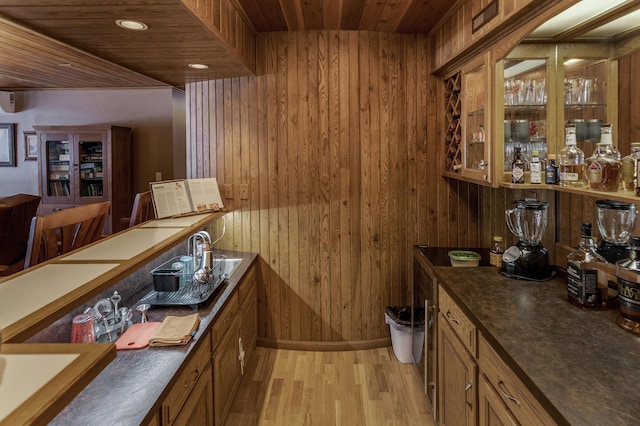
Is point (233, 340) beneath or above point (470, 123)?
beneath

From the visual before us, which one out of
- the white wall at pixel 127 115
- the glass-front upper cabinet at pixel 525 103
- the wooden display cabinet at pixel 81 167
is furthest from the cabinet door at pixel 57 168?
the glass-front upper cabinet at pixel 525 103

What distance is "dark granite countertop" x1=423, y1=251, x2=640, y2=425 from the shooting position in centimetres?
104

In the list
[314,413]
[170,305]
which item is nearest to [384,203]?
[314,413]

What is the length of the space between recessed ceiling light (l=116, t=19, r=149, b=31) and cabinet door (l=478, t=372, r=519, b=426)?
7.09 ft

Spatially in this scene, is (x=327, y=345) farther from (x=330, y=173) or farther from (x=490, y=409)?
(x=490, y=409)

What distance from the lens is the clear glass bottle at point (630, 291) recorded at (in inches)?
56.2

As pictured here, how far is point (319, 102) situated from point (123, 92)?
420 centimetres

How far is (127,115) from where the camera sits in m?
6.09

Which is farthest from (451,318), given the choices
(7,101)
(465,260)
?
(7,101)

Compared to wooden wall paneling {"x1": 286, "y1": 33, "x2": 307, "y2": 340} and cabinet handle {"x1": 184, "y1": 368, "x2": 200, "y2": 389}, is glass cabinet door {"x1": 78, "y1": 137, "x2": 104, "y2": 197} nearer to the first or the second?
wooden wall paneling {"x1": 286, "y1": 33, "x2": 307, "y2": 340}

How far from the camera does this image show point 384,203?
3.25m

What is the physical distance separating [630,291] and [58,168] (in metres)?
6.48

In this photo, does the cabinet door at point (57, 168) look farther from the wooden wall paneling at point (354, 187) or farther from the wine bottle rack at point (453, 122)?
the wine bottle rack at point (453, 122)

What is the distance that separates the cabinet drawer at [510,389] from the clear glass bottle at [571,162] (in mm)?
845
